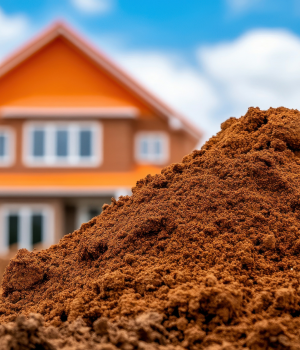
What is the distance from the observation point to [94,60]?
2152 centimetres

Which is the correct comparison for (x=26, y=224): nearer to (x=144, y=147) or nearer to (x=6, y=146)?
(x=6, y=146)

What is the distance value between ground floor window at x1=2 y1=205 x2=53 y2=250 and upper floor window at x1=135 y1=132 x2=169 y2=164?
4840 millimetres

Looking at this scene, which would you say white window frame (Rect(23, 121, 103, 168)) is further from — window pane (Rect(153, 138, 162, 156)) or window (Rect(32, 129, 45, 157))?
Result: window pane (Rect(153, 138, 162, 156))

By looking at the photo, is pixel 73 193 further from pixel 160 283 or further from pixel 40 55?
pixel 160 283

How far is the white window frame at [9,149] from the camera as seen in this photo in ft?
70.1

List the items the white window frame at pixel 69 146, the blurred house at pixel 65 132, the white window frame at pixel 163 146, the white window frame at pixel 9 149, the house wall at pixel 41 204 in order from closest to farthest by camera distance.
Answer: the blurred house at pixel 65 132
the house wall at pixel 41 204
the white window frame at pixel 69 146
the white window frame at pixel 9 149
the white window frame at pixel 163 146

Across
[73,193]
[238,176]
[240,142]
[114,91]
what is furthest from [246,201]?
[114,91]

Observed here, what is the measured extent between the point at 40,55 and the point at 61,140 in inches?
161

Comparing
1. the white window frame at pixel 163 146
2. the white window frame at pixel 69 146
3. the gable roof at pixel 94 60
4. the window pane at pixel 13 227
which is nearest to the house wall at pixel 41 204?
the window pane at pixel 13 227

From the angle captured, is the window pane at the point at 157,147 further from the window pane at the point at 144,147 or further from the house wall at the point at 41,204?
the house wall at the point at 41,204

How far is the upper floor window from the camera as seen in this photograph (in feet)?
72.7

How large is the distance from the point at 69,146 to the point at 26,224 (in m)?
3.87

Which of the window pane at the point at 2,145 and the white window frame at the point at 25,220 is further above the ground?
the window pane at the point at 2,145

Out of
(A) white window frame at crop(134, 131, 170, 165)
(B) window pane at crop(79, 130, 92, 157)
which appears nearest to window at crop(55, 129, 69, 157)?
(B) window pane at crop(79, 130, 92, 157)
